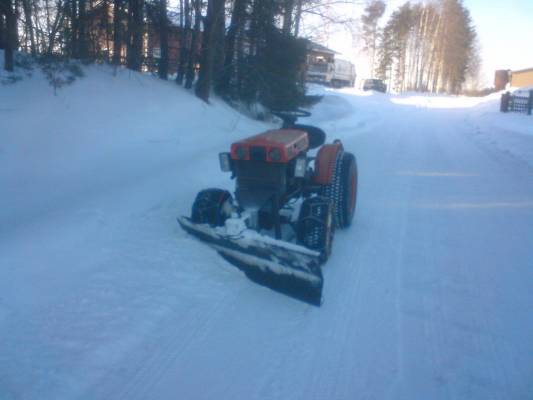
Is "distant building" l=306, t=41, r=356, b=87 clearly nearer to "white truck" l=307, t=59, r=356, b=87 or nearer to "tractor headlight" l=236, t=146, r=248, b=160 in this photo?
"white truck" l=307, t=59, r=356, b=87

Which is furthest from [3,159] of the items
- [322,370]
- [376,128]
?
[376,128]

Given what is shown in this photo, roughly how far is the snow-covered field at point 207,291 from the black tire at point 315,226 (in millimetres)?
360

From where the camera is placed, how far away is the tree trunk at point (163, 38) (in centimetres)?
1299

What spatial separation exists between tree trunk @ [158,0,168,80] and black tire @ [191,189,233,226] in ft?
29.3

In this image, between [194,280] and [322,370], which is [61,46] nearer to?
[194,280]

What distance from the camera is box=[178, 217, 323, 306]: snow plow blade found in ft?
14.4

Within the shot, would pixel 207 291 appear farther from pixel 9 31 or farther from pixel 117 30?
pixel 117 30

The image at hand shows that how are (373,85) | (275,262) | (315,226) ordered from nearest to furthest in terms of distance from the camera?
(275,262) → (315,226) → (373,85)

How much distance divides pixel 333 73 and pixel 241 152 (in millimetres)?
46195

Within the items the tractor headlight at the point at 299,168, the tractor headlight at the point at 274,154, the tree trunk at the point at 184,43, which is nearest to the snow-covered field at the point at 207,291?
the tractor headlight at the point at 299,168

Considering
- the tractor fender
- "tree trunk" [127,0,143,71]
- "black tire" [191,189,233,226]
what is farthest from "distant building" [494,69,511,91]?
"black tire" [191,189,233,226]

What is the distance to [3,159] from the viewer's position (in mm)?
7117

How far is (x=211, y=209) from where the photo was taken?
527cm

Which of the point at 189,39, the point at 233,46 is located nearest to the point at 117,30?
the point at 189,39
